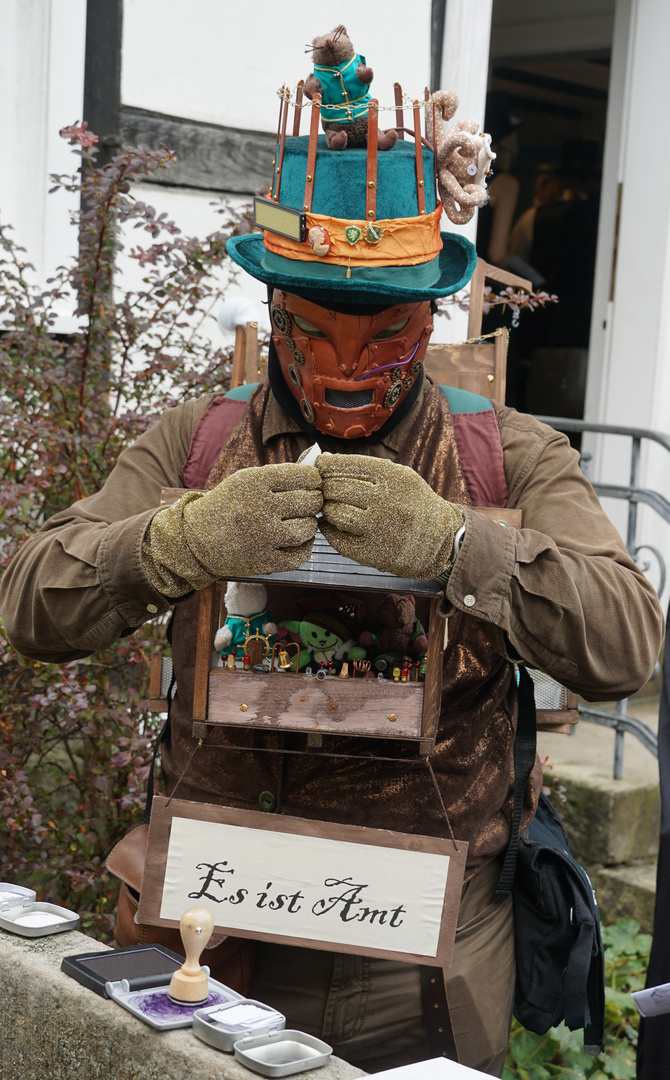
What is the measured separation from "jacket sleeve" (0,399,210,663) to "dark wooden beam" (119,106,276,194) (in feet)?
6.66

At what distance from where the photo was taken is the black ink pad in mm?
1478

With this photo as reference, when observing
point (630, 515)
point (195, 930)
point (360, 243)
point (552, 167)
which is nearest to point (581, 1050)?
point (630, 515)

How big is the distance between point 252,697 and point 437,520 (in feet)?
1.28

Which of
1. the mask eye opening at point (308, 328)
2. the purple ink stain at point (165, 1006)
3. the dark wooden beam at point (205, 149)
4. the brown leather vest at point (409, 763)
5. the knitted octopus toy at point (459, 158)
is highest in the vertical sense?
the dark wooden beam at point (205, 149)

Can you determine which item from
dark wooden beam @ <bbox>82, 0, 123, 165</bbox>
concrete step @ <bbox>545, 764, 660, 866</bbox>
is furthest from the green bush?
dark wooden beam @ <bbox>82, 0, 123, 165</bbox>

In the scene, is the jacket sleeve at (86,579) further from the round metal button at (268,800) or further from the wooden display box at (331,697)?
the round metal button at (268,800)

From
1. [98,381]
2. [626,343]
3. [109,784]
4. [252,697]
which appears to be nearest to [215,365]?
[98,381]

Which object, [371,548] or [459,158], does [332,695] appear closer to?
[371,548]

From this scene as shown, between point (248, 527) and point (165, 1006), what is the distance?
0.65 meters

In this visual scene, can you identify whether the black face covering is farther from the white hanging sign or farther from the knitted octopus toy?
the white hanging sign

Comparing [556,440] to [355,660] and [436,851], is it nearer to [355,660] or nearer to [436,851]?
[355,660]

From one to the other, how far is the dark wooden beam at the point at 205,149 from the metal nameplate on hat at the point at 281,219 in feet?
6.09

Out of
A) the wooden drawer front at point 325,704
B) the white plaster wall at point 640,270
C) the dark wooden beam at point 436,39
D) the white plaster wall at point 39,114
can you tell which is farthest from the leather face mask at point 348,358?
the white plaster wall at point 640,270

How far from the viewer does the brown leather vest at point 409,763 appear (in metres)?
1.81
